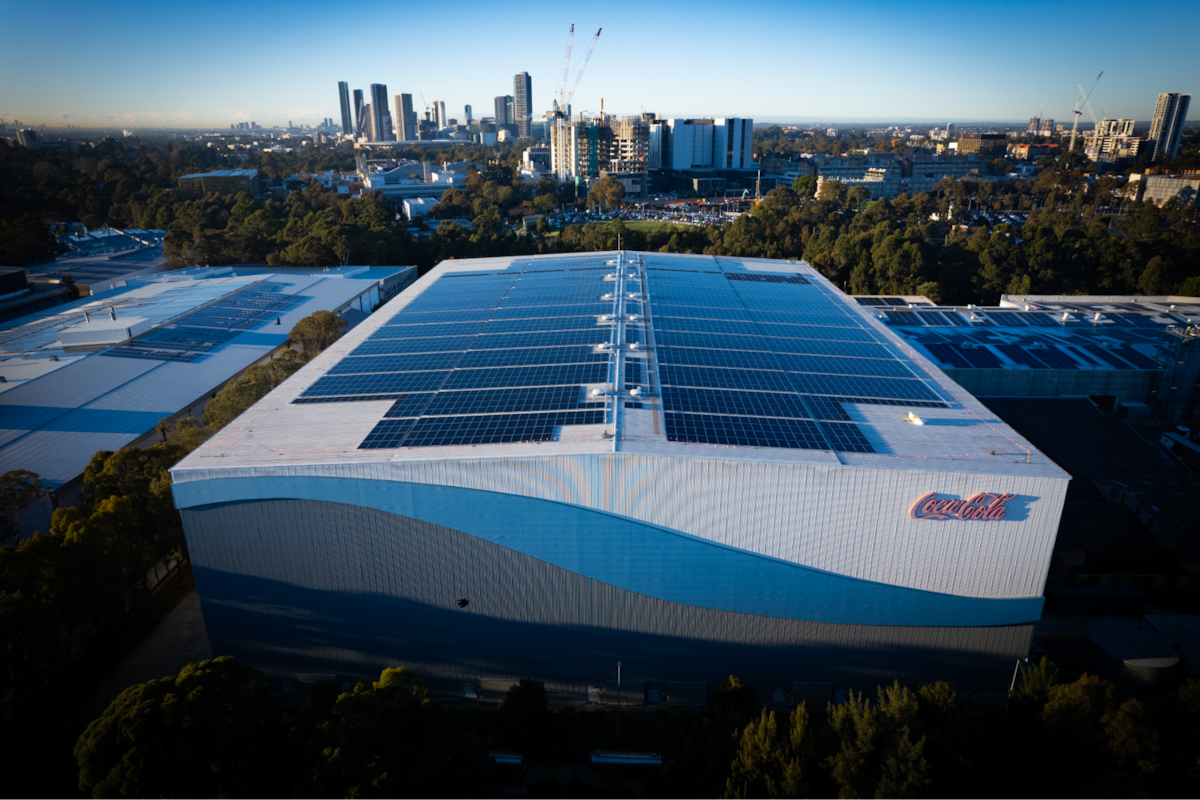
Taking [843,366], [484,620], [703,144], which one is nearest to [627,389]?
[484,620]

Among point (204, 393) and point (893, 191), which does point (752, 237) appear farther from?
Answer: point (893, 191)

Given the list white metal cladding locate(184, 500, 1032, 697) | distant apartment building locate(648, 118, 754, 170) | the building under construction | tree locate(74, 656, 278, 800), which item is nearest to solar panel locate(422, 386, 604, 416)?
white metal cladding locate(184, 500, 1032, 697)

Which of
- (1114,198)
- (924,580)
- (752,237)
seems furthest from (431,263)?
(1114,198)

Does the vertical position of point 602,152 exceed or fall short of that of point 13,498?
it exceeds it

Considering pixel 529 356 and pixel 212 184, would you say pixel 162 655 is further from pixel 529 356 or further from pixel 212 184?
pixel 212 184

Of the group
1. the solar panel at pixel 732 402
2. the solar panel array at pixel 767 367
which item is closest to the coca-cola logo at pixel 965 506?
the solar panel array at pixel 767 367

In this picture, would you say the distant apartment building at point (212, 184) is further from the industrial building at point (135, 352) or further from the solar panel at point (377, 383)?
the solar panel at point (377, 383)

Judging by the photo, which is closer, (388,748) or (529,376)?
(388,748)
